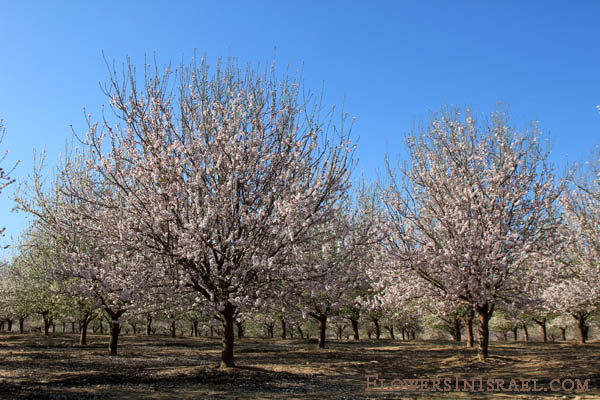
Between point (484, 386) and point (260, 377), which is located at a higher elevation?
point (260, 377)

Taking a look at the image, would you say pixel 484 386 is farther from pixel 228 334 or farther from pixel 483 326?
pixel 228 334

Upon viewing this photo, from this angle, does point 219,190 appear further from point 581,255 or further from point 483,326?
point 581,255

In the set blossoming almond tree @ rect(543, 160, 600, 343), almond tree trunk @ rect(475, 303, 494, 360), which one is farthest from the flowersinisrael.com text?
blossoming almond tree @ rect(543, 160, 600, 343)

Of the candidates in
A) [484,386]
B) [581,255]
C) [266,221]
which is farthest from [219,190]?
[581,255]

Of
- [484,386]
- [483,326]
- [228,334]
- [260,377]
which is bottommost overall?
[484,386]

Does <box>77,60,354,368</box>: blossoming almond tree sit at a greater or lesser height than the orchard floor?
greater

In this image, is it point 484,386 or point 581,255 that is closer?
point 484,386

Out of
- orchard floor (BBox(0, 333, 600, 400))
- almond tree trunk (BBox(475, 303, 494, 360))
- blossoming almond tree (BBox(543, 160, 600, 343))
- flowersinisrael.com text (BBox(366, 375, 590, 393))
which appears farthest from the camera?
blossoming almond tree (BBox(543, 160, 600, 343))

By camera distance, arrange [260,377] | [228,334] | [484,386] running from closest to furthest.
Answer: [484,386]
[260,377]
[228,334]

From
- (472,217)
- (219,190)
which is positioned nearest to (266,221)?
(219,190)

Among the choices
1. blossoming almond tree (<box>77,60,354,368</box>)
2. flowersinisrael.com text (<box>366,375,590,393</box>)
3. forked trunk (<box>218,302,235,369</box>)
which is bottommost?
flowersinisrael.com text (<box>366,375,590,393</box>)

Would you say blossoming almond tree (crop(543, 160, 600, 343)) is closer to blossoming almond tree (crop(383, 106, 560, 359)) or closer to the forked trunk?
blossoming almond tree (crop(383, 106, 560, 359))

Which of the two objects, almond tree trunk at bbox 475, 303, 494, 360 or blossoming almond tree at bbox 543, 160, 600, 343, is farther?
blossoming almond tree at bbox 543, 160, 600, 343

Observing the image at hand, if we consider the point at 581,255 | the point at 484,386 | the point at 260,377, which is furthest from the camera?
the point at 581,255
